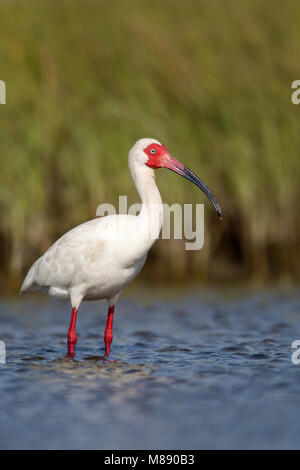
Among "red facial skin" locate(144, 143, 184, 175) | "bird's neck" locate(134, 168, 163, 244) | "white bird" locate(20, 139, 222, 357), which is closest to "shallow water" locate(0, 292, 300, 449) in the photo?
"white bird" locate(20, 139, 222, 357)

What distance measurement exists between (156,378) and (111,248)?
4.11 ft

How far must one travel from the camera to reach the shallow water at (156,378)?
6.01 metres

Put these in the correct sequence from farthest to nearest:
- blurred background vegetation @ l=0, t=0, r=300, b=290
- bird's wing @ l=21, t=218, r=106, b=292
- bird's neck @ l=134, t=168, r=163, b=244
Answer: blurred background vegetation @ l=0, t=0, r=300, b=290
bird's wing @ l=21, t=218, r=106, b=292
bird's neck @ l=134, t=168, r=163, b=244

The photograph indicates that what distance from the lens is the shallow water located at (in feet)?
19.7

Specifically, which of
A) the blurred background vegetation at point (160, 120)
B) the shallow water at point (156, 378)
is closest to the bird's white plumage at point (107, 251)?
the shallow water at point (156, 378)

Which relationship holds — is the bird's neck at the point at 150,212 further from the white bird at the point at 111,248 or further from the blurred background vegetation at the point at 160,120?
the blurred background vegetation at the point at 160,120

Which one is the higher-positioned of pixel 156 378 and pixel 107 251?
pixel 107 251

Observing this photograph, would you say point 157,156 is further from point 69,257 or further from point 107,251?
point 69,257

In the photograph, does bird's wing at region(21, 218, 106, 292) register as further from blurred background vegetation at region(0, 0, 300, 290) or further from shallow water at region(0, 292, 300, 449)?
Answer: blurred background vegetation at region(0, 0, 300, 290)

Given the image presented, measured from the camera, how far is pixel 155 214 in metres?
8.03

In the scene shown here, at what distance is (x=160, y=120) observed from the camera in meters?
12.4

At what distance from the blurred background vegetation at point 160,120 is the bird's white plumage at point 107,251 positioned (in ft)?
10.9

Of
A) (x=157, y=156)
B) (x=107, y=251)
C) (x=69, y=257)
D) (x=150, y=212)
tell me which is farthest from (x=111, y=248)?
(x=157, y=156)
